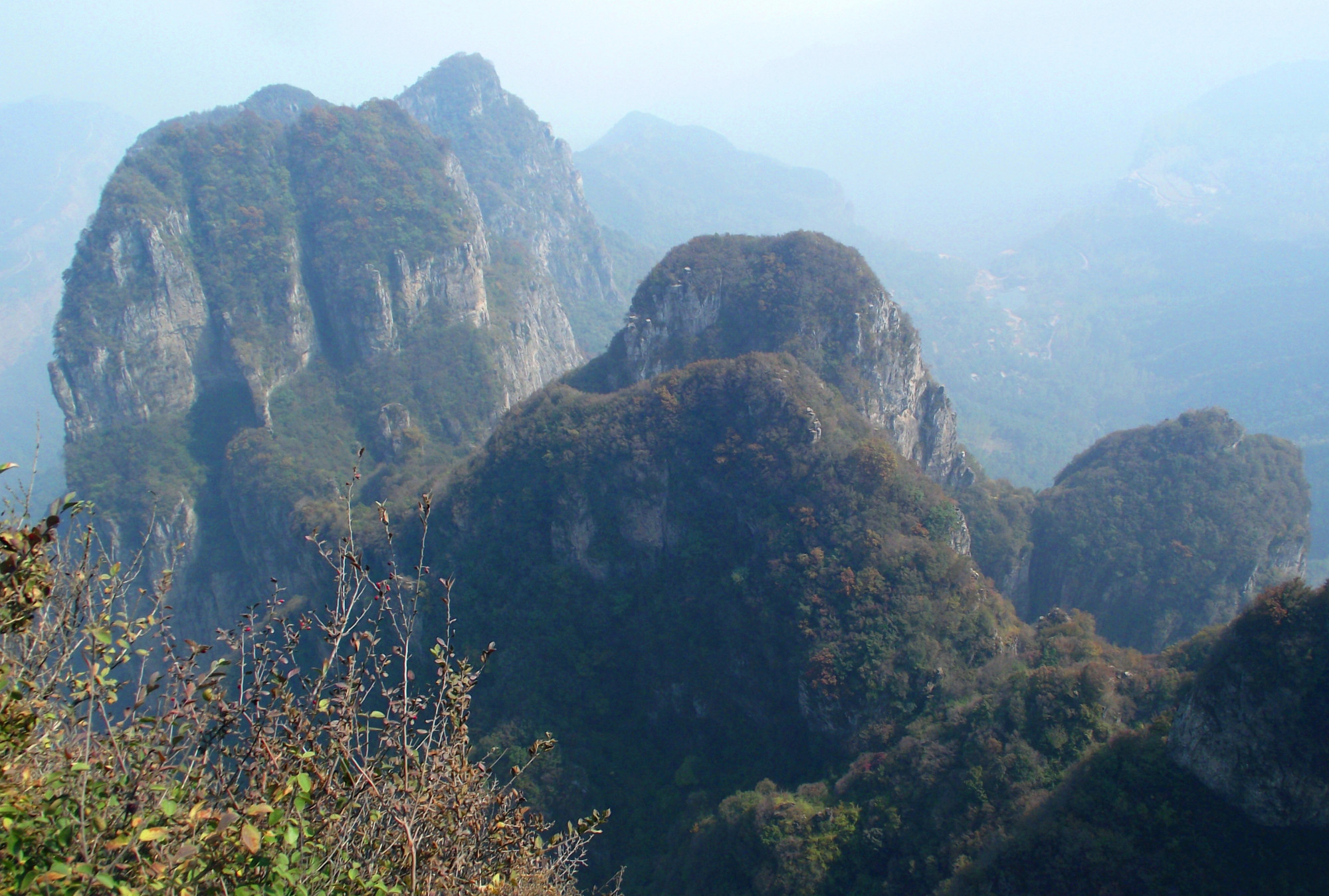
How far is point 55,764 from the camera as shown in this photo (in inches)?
274

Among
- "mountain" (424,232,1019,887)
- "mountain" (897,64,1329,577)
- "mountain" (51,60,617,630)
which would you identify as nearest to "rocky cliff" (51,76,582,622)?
"mountain" (51,60,617,630)

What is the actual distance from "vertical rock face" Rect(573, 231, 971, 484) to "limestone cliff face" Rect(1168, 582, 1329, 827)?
31073 mm

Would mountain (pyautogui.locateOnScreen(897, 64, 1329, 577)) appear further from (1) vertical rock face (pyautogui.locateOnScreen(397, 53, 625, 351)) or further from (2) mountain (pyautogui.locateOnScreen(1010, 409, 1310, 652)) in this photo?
(1) vertical rock face (pyautogui.locateOnScreen(397, 53, 625, 351))

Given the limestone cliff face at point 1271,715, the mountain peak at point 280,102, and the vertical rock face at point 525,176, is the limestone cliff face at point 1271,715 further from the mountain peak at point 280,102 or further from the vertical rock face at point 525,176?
the mountain peak at point 280,102

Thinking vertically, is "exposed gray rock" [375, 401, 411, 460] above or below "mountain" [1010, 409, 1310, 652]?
above

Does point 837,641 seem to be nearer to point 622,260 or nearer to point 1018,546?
point 1018,546

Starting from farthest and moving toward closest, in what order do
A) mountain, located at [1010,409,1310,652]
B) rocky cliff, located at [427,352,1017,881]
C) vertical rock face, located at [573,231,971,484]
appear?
vertical rock face, located at [573,231,971,484] → mountain, located at [1010,409,1310,652] → rocky cliff, located at [427,352,1017,881]

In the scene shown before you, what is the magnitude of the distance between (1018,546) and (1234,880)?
36.7 m

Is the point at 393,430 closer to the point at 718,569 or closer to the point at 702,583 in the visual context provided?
the point at 702,583

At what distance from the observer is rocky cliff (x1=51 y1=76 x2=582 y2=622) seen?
229 feet

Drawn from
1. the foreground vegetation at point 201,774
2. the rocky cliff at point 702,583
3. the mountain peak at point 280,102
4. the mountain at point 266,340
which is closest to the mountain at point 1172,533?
the rocky cliff at point 702,583

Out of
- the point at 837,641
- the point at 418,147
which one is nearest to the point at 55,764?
the point at 837,641

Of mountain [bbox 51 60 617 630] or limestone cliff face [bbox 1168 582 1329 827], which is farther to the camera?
mountain [bbox 51 60 617 630]

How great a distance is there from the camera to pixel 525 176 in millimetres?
149750
